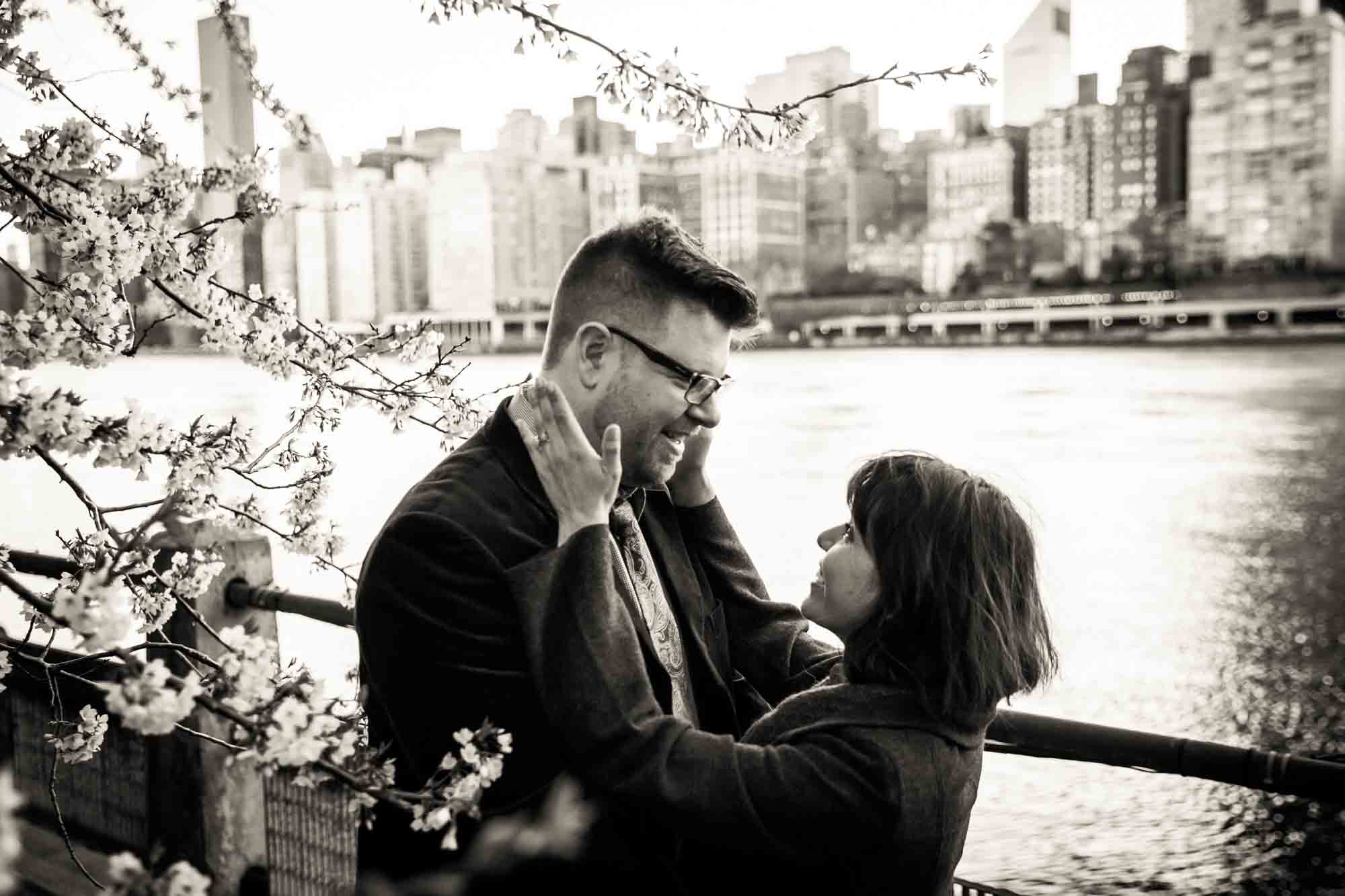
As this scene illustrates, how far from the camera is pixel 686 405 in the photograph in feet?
7.95

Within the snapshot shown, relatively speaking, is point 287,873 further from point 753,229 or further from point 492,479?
point 753,229

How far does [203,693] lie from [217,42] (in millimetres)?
2027

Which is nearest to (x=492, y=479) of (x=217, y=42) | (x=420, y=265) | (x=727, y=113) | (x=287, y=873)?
(x=727, y=113)

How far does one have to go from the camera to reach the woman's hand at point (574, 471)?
2.03m

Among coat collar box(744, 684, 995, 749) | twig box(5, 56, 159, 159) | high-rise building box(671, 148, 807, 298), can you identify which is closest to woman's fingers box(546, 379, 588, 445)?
coat collar box(744, 684, 995, 749)

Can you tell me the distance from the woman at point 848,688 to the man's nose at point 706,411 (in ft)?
1.30

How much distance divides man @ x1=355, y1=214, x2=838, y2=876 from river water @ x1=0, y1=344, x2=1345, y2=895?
1.37 feet

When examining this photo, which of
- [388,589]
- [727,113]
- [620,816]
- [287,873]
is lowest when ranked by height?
[287,873]

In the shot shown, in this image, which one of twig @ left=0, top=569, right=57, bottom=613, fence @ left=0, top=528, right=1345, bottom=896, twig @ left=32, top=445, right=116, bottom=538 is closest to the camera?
twig @ left=0, top=569, right=57, bottom=613

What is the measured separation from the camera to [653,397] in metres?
2.40

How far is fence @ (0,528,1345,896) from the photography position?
12.0 ft

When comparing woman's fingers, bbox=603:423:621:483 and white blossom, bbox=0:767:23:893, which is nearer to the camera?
white blossom, bbox=0:767:23:893

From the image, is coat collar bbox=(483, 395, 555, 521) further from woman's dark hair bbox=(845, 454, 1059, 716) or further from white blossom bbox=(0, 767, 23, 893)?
white blossom bbox=(0, 767, 23, 893)

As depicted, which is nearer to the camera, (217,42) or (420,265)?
(217,42)
